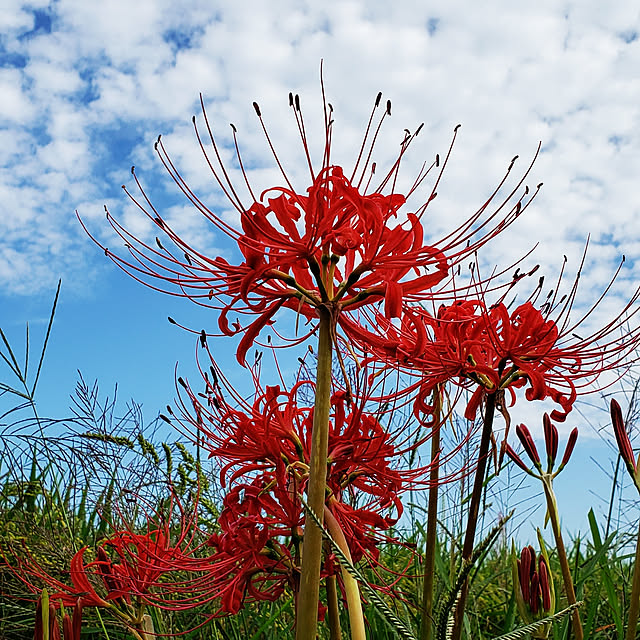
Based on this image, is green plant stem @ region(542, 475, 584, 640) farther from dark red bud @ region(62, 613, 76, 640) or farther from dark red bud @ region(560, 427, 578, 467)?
dark red bud @ region(62, 613, 76, 640)

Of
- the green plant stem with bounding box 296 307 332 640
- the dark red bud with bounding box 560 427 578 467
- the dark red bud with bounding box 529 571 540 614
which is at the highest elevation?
the dark red bud with bounding box 560 427 578 467

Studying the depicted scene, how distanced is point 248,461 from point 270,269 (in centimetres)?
71

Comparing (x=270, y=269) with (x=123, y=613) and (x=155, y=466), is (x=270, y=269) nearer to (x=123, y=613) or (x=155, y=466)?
(x=123, y=613)

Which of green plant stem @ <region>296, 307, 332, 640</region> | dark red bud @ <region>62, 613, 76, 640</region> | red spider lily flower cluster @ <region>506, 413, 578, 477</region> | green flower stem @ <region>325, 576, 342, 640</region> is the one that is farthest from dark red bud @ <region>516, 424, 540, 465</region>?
dark red bud @ <region>62, 613, 76, 640</region>

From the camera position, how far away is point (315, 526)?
1614mm

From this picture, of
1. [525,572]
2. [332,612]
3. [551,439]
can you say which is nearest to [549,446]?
[551,439]

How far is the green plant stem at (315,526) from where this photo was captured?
160cm

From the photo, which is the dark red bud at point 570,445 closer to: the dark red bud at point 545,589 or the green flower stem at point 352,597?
the dark red bud at point 545,589

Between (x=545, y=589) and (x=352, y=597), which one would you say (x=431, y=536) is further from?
(x=352, y=597)

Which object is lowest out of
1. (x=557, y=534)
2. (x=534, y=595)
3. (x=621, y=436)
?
(x=534, y=595)

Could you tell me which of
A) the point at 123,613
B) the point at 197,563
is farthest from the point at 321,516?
the point at 123,613

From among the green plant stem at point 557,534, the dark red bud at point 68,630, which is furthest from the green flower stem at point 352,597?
the green plant stem at point 557,534

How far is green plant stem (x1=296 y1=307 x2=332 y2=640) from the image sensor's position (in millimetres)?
1597

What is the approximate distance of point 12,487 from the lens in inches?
163
